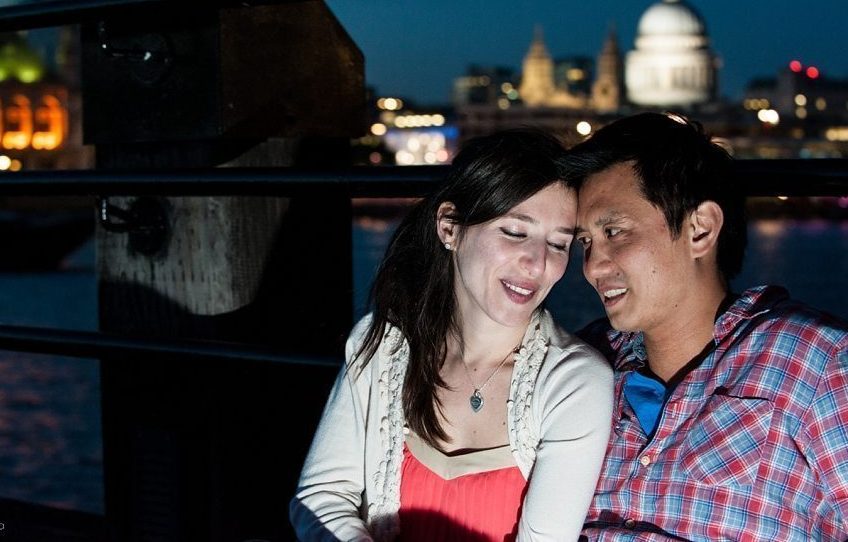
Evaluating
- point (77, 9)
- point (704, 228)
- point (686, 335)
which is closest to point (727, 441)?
point (686, 335)

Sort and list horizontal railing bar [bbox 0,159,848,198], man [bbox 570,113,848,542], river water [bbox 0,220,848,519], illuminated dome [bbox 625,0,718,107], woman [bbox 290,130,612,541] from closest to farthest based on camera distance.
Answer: horizontal railing bar [bbox 0,159,848,198]
man [bbox 570,113,848,542]
woman [bbox 290,130,612,541]
river water [bbox 0,220,848,519]
illuminated dome [bbox 625,0,718,107]

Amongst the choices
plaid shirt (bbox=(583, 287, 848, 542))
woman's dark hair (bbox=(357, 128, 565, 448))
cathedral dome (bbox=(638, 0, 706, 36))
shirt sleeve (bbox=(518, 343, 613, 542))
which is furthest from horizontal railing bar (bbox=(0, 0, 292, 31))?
cathedral dome (bbox=(638, 0, 706, 36))

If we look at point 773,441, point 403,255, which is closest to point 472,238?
point 403,255

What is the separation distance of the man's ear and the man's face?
0.05ft

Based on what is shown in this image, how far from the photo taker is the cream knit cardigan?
66.0 inches

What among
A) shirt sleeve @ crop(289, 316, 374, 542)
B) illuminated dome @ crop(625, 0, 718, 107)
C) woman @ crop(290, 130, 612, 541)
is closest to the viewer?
woman @ crop(290, 130, 612, 541)

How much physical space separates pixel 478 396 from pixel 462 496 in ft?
0.58

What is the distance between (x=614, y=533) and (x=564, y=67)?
15610cm

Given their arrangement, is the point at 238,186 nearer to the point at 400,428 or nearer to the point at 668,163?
the point at 400,428

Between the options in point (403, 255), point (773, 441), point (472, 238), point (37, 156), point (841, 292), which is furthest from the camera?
point (37, 156)

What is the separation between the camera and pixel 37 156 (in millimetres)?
79562

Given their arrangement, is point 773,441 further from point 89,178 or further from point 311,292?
point 89,178

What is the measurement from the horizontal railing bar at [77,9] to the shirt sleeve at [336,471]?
1.86ft

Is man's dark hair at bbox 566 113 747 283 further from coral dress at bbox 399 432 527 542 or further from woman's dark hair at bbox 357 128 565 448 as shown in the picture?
coral dress at bbox 399 432 527 542
